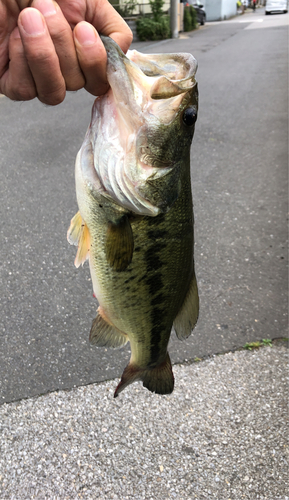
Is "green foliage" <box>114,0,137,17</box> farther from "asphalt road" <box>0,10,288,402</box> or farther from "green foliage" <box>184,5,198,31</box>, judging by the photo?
"asphalt road" <box>0,10,288,402</box>

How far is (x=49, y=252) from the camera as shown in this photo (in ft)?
12.1

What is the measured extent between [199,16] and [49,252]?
28.6 meters

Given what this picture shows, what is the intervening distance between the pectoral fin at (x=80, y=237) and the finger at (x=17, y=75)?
1.33 feet

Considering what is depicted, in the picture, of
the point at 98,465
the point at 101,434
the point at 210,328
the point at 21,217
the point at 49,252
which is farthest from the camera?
the point at 21,217

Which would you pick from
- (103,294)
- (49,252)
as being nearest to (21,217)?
(49,252)

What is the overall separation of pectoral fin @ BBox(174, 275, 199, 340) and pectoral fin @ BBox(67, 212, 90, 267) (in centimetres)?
42

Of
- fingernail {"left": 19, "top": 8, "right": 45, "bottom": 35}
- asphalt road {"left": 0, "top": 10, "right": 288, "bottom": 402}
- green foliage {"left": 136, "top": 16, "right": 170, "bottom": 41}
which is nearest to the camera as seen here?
fingernail {"left": 19, "top": 8, "right": 45, "bottom": 35}

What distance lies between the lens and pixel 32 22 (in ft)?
3.18

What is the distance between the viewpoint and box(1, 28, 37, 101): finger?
1070mm

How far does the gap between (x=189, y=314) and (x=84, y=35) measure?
3.25 ft

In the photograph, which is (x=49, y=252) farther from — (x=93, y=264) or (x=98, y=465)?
(x=93, y=264)

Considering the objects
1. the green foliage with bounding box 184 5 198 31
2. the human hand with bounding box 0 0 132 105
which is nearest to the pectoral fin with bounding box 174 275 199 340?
the human hand with bounding box 0 0 132 105

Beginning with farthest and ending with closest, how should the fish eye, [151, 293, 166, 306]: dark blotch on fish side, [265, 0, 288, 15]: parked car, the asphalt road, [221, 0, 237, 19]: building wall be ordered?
[265, 0, 288, 15]: parked car
[221, 0, 237, 19]: building wall
the asphalt road
[151, 293, 166, 306]: dark blotch on fish side
the fish eye

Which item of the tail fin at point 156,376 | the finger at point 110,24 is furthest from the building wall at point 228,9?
the tail fin at point 156,376
